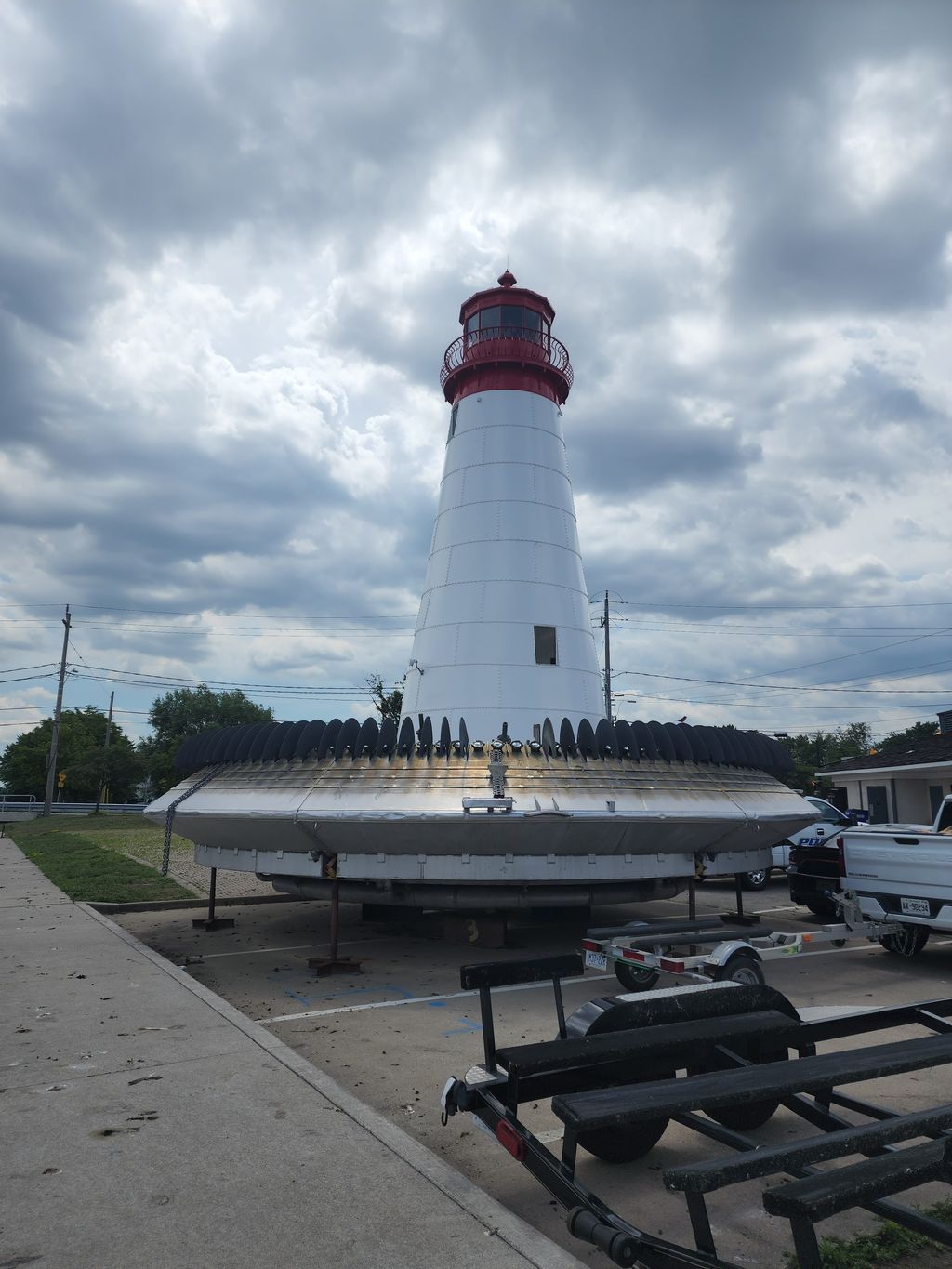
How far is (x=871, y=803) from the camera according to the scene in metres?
29.5

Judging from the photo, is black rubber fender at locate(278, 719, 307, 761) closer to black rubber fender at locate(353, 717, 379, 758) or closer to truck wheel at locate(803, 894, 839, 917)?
black rubber fender at locate(353, 717, 379, 758)

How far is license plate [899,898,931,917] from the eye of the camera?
9.16m

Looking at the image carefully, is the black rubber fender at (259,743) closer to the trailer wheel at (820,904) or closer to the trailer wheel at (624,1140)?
the trailer wheel at (624,1140)

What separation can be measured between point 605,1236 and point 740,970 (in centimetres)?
492

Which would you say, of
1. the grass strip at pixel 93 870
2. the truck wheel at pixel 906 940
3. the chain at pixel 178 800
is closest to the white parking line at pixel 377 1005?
the chain at pixel 178 800

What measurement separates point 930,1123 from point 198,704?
76.9m

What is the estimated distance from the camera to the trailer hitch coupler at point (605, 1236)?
2.71 m

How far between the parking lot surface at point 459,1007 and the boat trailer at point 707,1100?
0.71ft

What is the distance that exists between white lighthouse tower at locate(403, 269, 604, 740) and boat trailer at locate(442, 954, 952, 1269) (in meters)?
7.08

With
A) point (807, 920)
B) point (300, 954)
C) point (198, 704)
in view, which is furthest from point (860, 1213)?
point (198, 704)

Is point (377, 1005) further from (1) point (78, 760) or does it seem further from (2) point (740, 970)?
(1) point (78, 760)

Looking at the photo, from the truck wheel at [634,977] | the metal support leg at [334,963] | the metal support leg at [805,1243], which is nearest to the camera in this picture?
the metal support leg at [805,1243]

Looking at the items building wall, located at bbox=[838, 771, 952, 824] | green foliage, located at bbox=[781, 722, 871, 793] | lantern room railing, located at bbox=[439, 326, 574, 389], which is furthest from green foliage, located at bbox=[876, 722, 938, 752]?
lantern room railing, located at bbox=[439, 326, 574, 389]

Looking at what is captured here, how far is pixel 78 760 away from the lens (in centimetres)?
5784
